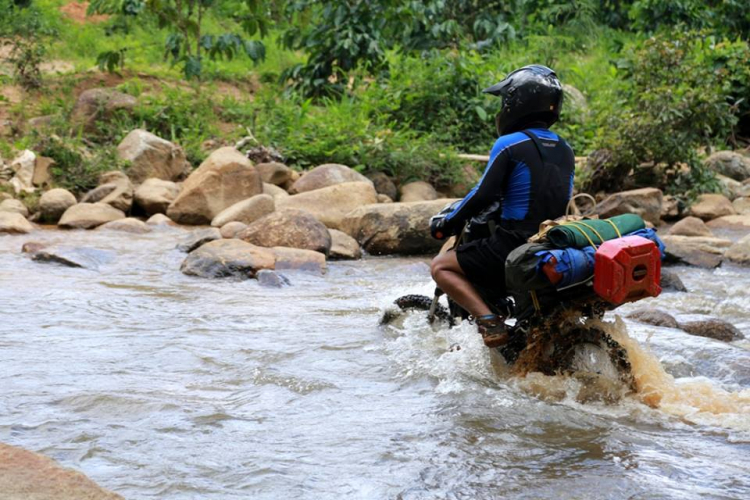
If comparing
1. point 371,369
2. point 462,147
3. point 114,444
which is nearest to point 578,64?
point 462,147

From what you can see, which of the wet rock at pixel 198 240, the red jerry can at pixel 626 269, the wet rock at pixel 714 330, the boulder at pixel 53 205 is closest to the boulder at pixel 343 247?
the wet rock at pixel 198 240

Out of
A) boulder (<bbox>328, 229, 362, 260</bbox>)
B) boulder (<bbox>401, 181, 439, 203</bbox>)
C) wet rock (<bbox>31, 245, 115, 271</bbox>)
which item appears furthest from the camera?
boulder (<bbox>401, 181, 439, 203</bbox>)

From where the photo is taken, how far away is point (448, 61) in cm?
1528

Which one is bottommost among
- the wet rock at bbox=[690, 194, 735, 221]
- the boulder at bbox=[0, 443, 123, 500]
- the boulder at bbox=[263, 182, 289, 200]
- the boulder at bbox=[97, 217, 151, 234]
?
the boulder at bbox=[97, 217, 151, 234]

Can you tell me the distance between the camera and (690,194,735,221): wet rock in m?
13.1

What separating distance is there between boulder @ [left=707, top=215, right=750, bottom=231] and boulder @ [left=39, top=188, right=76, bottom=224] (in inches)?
329

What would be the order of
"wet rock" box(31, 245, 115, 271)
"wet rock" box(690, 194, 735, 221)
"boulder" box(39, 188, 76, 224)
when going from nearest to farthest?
"wet rock" box(31, 245, 115, 271) < "boulder" box(39, 188, 76, 224) < "wet rock" box(690, 194, 735, 221)

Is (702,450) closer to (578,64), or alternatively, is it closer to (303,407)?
(303,407)

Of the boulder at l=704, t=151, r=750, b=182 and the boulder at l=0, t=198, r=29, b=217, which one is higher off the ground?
the boulder at l=704, t=151, r=750, b=182

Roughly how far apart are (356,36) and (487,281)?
11.5 metres

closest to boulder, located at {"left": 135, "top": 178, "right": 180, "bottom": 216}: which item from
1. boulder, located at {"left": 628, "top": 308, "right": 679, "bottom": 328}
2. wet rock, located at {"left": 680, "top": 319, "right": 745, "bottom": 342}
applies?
boulder, located at {"left": 628, "top": 308, "right": 679, "bottom": 328}

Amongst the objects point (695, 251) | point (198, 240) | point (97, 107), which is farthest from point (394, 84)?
point (695, 251)

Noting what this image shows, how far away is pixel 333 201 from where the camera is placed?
11492mm

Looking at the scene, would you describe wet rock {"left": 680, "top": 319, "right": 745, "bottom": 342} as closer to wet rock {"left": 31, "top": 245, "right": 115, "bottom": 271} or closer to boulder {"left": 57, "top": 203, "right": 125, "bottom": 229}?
wet rock {"left": 31, "top": 245, "right": 115, "bottom": 271}
